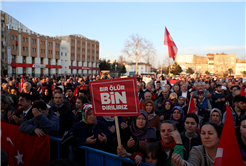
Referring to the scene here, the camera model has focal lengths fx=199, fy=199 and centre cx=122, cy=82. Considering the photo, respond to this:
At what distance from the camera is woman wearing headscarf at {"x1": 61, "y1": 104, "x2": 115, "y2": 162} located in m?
3.15

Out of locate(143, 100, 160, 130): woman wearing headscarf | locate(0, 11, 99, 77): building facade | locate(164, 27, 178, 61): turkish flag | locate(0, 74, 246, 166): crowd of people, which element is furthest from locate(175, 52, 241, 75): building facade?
locate(0, 74, 246, 166): crowd of people

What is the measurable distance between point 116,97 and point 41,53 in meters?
66.2

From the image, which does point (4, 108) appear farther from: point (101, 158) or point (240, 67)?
point (240, 67)

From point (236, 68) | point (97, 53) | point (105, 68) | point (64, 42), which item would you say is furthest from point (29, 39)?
point (236, 68)

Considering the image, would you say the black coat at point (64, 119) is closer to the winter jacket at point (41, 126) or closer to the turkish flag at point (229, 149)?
the winter jacket at point (41, 126)

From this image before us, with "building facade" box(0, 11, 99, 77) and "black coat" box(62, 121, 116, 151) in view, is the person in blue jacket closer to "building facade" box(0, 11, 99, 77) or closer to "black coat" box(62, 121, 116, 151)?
"black coat" box(62, 121, 116, 151)

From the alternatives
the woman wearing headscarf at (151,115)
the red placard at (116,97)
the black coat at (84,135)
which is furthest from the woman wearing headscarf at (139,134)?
the woman wearing headscarf at (151,115)

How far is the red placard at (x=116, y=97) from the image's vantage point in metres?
2.72

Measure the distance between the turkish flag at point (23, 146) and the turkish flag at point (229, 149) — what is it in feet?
9.13

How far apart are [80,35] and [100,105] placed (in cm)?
8203

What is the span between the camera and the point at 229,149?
2078 millimetres

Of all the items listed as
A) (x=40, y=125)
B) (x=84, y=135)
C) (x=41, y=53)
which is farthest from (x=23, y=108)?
(x=41, y=53)

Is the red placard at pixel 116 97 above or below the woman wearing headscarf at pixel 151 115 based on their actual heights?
above

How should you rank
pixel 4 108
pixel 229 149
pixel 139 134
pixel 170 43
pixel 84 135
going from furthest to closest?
pixel 170 43 → pixel 4 108 → pixel 139 134 → pixel 84 135 → pixel 229 149
